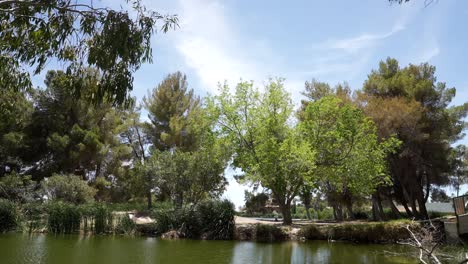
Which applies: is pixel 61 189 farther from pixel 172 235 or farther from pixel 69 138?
pixel 172 235

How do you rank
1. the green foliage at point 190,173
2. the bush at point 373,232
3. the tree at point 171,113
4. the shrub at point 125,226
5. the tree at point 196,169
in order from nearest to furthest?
the bush at point 373,232, the shrub at point 125,226, the tree at point 196,169, the green foliage at point 190,173, the tree at point 171,113

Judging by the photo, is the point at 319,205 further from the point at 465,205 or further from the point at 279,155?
the point at 465,205

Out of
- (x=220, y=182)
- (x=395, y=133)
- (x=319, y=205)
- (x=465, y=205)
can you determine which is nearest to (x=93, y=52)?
(x=465, y=205)

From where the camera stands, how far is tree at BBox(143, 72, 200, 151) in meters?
33.8

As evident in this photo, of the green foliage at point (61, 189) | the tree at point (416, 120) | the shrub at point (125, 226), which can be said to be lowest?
the shrub at point (125, 226)

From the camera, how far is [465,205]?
1625 cm

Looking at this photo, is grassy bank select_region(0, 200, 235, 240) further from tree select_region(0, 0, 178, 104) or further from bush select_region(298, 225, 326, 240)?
tree select_region(0, 0, 178, 104)

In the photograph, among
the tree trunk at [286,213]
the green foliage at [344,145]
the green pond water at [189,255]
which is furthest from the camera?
the tree trunk at [286,213]

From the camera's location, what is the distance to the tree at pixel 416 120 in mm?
24422

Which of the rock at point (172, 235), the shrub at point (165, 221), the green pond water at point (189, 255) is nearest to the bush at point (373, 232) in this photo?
the green pond water at point (189, 255)

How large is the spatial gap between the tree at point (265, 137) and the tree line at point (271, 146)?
66mm

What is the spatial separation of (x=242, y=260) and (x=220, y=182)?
1298cm

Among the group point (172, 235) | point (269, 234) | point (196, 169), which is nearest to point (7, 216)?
point (172, 235)

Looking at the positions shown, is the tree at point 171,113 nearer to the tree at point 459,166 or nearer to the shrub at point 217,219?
the shrub at point 217,219
